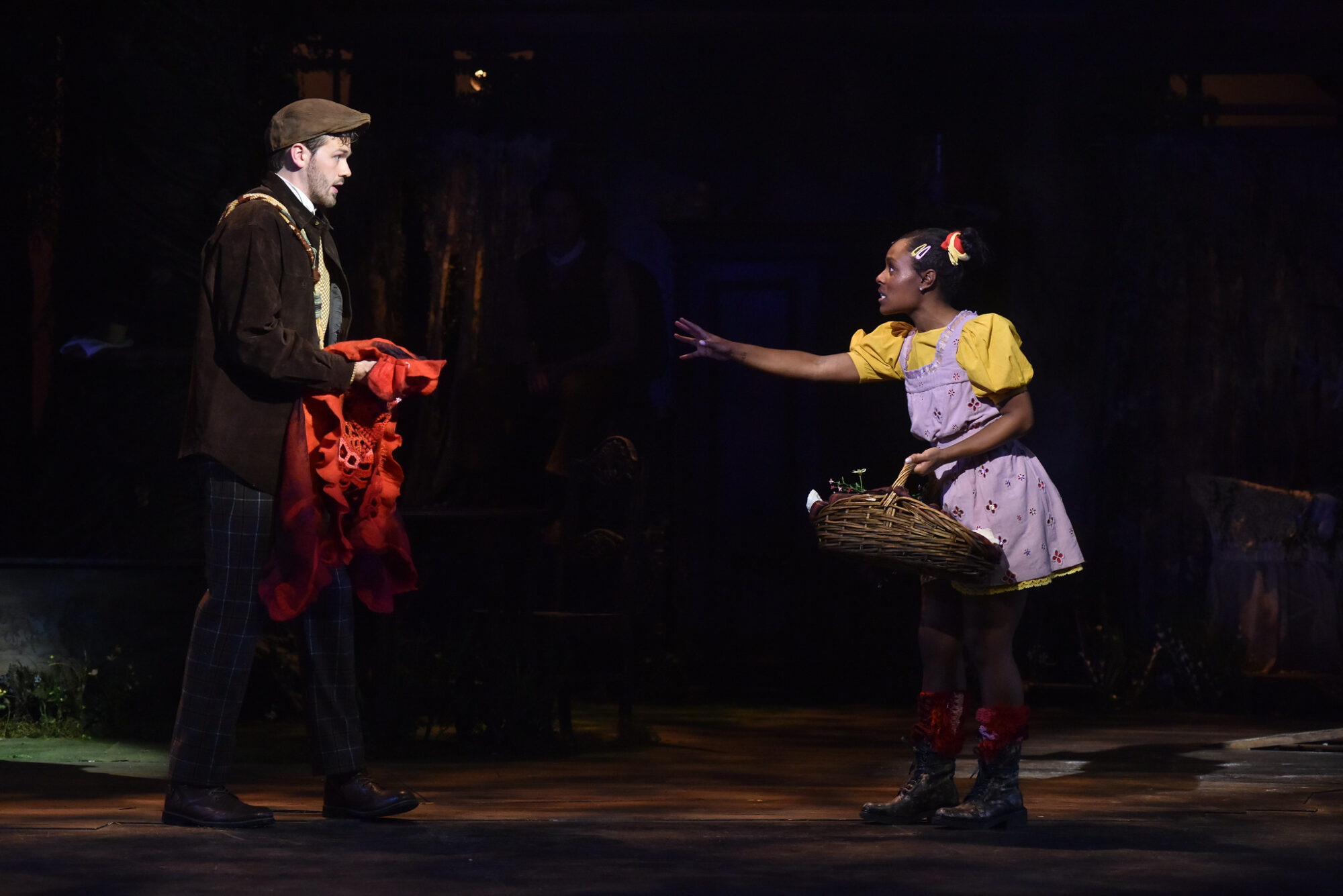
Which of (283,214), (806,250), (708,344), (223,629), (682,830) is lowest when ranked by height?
(682,830)

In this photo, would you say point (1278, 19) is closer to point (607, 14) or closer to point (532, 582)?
point (607, 14)

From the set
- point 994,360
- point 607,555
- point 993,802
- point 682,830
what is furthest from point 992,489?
point 607,555

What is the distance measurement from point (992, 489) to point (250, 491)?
1.63m

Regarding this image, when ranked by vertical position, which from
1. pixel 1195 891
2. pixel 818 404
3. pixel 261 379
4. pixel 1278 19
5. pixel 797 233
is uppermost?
pixel 1278 19

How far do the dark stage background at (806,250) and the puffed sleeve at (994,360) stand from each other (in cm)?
397

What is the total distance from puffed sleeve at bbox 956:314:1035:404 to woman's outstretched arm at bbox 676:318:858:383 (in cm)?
32

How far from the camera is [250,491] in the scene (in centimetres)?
385

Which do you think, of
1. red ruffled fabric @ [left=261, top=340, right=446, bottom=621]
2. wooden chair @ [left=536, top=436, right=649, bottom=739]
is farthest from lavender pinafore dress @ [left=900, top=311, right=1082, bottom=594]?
wooden chair @ [left=536, top=436, right=649, bottom=739]

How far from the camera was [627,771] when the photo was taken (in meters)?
5.33

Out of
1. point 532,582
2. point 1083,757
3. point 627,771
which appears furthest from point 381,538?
point 1083,757

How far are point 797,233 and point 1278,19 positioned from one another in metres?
2.39

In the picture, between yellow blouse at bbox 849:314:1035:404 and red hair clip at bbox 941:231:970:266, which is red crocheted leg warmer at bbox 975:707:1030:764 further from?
red hair clip at bbox 941:231:970:266

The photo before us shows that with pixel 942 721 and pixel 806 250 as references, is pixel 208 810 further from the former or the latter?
pixel 806 250

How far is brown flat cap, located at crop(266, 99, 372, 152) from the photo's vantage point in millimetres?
3992
